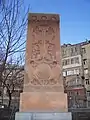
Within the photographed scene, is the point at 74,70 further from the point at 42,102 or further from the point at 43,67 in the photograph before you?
the point at 42,102

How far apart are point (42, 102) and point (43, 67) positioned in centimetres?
115

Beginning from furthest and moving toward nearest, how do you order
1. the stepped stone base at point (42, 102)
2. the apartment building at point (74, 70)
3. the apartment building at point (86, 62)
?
the apartment building at point (86, 62) → the apartment building at point (74, 70) → the stepped stone base at point (42, 102)

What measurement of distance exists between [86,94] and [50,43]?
31.8 m

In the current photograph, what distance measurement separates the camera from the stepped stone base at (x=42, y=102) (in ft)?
18.4

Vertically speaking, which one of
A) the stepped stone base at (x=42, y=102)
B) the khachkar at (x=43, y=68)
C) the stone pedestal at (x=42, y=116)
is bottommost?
the stone pedestal at (x=42, y=116)

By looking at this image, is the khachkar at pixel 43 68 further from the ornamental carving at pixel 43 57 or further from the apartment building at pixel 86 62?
the apartment building at pixel 86 62

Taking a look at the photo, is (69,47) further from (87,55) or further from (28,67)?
(28,67)

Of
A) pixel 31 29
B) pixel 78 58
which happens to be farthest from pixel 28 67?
pixel 78 58

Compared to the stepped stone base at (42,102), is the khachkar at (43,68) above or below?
above

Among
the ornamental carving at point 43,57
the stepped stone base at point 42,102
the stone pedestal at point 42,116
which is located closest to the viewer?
the stone pedestal at point 42,116

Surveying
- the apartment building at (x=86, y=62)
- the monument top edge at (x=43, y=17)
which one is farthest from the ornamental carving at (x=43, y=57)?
the apartment building at (x=86, y=62)

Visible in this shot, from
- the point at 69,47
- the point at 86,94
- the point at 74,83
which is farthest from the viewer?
the point at 69,47

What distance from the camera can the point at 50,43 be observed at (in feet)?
21.1

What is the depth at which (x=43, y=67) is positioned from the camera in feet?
20.1
